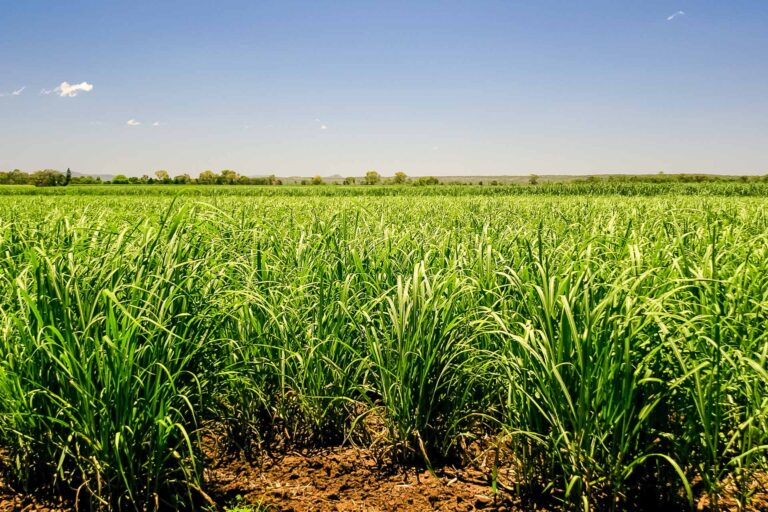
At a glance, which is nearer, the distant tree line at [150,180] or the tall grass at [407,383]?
the tall grass at [407,383]

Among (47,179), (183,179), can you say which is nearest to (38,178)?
(47,179)

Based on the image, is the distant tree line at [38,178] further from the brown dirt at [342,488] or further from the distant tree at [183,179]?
the brown dirt at [342,488]

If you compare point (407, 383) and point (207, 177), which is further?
point (207, 177)

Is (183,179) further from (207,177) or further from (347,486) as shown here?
(347,486)

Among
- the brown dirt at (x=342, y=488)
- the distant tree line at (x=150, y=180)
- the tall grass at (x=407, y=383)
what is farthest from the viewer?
the distant tree line at (x=150, y=180)

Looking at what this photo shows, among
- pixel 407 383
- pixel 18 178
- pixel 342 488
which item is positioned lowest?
pixel 342 488

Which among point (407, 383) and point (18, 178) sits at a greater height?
point (18, 178)

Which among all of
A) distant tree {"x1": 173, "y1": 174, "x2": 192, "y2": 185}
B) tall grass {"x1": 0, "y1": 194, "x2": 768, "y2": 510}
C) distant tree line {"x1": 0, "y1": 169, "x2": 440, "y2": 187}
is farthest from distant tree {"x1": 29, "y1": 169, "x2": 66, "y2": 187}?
tall grass {"x1": 0, "y1": 194, "x2": 768, "y2": 510}

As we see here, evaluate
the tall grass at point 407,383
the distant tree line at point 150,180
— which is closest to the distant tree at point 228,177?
the distant tree line at point 150,180

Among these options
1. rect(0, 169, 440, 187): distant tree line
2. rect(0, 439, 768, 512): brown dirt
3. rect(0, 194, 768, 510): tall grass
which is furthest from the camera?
rect(0, 169, 440, 187): distant tree line

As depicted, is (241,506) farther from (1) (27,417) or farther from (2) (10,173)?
(2) (10,173)

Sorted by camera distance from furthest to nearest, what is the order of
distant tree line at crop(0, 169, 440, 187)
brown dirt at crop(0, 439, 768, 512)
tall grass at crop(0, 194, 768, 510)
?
→ distant tree line at crop(0, 169, 440, 187) → brown dirt at crop(0, 439, 768, 512) → tall grass at crop(0, 194, 768, 510)

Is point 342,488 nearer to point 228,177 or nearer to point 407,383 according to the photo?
point 407,383

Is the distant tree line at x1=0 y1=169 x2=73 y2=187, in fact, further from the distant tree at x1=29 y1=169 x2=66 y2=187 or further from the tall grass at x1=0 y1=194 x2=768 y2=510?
the tall grass at x1=0 y1=194 x2=768 y2=510
